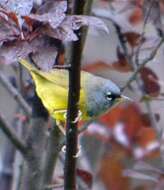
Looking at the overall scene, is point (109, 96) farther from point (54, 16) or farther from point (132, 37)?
point (54, 16)

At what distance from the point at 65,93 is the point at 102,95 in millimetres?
210

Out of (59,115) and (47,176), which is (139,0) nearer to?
(59,115)

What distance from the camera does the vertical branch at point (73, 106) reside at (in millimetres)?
1283

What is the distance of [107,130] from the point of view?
309 cm

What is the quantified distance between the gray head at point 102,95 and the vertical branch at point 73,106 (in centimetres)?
60

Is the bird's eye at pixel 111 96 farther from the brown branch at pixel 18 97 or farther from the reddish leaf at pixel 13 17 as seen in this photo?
the reddish leaf at pixel 13 17

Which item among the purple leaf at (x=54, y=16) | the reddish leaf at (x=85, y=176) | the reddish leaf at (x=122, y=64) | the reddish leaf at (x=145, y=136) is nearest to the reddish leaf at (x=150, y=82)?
the reddish leaf at (x=122, y=64)

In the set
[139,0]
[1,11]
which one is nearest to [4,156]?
[139,0]

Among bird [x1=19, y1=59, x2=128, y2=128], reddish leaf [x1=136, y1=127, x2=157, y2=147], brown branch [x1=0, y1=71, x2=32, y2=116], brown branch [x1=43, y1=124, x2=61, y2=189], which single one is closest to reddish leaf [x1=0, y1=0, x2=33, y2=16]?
bird [x1=19, y1=59, x2=128, y2=128]

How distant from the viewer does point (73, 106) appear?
144 cm

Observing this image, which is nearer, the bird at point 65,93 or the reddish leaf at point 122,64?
the bird at point 65,93

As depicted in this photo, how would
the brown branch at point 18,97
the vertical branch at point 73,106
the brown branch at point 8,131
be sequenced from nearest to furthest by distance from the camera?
the vertical branch at point 73,106 → the brown branch at point 8,131 → the brown branch at point 18,97

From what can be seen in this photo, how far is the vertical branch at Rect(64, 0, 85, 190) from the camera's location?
1.28m

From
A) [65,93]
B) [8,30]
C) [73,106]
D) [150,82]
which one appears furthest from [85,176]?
[8,30]
